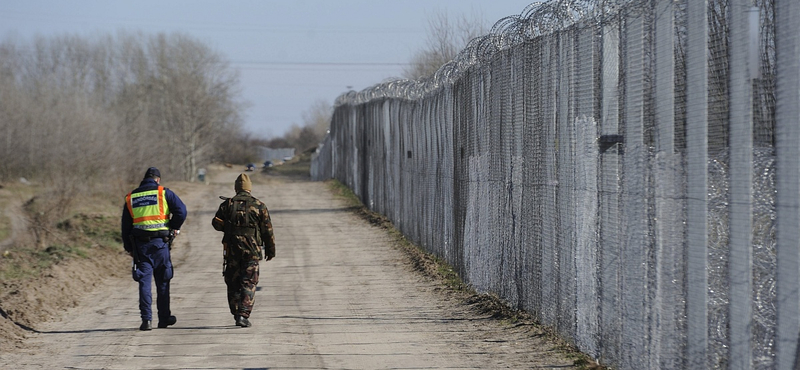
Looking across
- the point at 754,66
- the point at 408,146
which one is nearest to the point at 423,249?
the point at 408,146

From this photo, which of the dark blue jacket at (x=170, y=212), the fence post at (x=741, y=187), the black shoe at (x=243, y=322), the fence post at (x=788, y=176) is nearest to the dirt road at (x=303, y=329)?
the black shoe at (x=243, y=322)

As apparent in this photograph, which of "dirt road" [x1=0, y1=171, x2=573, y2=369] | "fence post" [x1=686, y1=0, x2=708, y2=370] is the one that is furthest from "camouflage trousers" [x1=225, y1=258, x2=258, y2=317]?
"fence post" [x1=686, y1=0, x2=708, y2=370]

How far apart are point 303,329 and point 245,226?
1172 millimetres

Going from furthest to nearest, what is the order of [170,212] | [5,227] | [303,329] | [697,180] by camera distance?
[5,227], [170,212], [303,329], [697,180]

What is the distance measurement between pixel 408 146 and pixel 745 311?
11277 mm

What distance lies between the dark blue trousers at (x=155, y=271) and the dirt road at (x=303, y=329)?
0.85ft

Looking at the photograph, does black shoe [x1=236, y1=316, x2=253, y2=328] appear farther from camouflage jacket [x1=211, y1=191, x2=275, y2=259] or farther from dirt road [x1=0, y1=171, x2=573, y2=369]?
camouflage jacket [x1=211, y1=191, x2=275, y2=259]

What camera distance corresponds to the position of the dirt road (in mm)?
7137

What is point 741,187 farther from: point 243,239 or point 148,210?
point 148,210

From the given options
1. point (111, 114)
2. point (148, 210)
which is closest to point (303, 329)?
point (148, 210)

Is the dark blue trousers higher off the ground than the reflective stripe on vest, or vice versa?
the reflective stripe on vest

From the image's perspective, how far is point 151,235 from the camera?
906 cm

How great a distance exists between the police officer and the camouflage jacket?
490 millimetres

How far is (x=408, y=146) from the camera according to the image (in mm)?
15578
